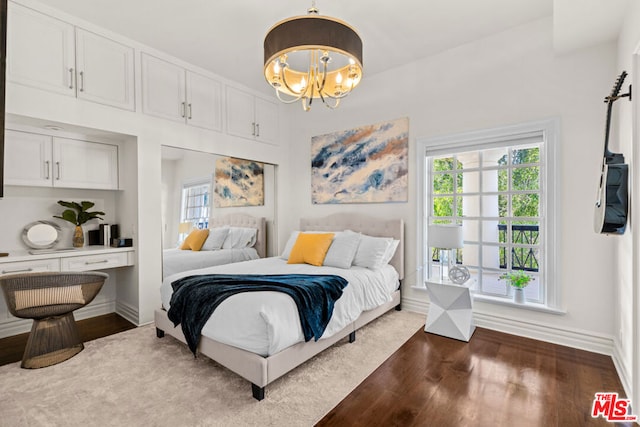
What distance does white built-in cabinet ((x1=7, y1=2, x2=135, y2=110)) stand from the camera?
2.54 m

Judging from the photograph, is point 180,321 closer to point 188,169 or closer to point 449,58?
point 188,169

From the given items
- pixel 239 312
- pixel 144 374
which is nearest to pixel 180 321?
pixel 144 374

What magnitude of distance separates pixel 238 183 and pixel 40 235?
216cm

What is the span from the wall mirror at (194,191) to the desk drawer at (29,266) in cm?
97

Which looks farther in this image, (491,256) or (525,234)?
(491,256)

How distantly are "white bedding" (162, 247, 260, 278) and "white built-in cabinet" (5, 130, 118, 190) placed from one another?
3.32ft

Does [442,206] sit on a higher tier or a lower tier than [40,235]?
higher

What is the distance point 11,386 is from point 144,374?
2.78 feet

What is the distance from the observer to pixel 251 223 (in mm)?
4355

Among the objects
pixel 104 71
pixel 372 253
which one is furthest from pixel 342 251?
pixel 104 71

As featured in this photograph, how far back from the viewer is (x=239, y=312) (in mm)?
2031

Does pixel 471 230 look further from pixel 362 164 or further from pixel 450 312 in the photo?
pixel 362 164
